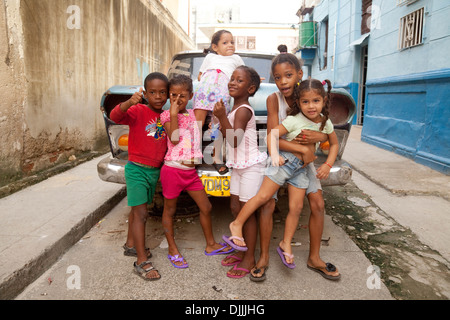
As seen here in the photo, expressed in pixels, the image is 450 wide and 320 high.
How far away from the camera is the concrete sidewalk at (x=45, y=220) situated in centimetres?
221

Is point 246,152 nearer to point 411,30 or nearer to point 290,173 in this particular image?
point 290,173

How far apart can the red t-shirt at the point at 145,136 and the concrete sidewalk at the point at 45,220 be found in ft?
3.17

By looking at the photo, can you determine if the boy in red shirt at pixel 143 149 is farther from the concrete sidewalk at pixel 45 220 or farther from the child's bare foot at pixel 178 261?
the concrete sidewalk at pixel 45 220

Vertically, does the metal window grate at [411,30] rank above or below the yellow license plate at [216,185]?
above

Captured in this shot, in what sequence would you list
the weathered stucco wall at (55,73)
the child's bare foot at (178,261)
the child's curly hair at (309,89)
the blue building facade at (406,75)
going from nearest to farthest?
1. the child's curly hair at (309,89)
2. the child's bare foot at (178,261)
3. the weathered stucco wall at (55,73)
4. the blue building facade at (406,75)

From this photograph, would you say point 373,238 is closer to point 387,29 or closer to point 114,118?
point 114,118

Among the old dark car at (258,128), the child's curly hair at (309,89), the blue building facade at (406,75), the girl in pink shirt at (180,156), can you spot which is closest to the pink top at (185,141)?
the girl in pink shirt at (180,156)

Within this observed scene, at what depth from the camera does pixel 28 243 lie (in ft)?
8.23

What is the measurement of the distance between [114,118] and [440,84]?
5.10 m

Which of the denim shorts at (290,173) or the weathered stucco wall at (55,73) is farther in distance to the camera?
the weathered stucco wall at (55,73)

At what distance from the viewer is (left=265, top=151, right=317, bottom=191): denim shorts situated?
7.20ft

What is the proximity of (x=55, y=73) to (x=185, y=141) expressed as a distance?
326 centimetres

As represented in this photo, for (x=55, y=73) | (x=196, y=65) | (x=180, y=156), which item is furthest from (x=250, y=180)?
(x=55, y=73)

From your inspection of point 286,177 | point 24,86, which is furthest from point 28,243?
point 24,86
